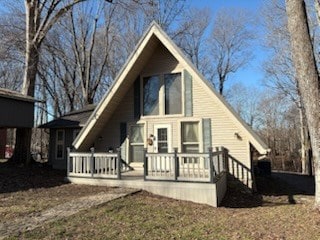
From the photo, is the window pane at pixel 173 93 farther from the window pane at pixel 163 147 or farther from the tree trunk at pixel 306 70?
the tree trunk at pixel 306 70

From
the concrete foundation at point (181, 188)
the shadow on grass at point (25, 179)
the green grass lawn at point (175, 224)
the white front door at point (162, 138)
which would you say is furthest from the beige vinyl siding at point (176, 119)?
the green grass lawn at point (175, 224)

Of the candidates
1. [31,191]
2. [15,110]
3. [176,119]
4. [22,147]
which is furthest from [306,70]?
[22,147]

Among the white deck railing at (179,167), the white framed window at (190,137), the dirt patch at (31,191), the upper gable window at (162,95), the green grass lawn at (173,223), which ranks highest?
the upper gable window at (162,95)

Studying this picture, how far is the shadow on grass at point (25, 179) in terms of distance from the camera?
1083 cm

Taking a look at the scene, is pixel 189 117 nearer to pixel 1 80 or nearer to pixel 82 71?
pixel 82 71

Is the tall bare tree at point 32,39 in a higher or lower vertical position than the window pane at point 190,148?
higher

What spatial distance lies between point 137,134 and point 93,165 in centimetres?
300

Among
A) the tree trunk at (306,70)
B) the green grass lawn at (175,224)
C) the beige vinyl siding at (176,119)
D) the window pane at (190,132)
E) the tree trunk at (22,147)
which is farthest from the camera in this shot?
the tree trunk at (22,147)

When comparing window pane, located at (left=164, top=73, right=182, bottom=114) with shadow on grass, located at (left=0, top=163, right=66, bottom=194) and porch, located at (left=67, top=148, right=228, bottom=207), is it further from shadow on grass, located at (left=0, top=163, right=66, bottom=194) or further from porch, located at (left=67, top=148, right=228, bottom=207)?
shadow on grass, located at (left=0, top=163, right=66, bottom=194)

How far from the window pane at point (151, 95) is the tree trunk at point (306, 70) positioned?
696cm

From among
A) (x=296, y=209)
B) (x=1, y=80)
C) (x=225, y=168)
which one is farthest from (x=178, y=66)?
(x=1, y=80)

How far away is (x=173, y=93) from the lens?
44.7 feet

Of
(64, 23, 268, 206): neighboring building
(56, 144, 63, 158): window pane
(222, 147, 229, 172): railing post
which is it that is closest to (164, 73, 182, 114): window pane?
(64, 23, 268, 206): neighboring building

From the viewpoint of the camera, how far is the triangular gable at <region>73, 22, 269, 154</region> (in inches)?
464
